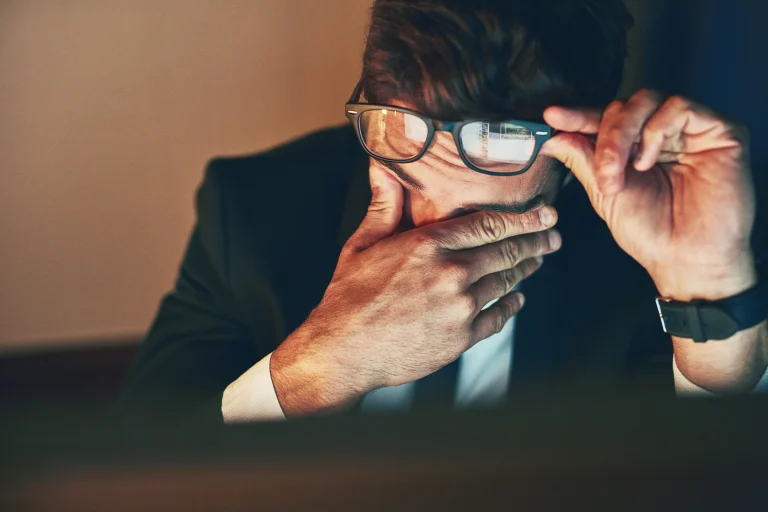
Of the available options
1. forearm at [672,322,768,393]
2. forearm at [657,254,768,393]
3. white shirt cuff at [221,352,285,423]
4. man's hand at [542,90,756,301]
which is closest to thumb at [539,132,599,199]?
man's hand at [542,90,756,301]

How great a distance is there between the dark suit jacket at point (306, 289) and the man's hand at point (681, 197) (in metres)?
0.21

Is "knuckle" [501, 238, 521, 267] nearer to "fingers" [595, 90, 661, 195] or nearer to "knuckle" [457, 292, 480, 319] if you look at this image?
"knuckle" [457, 292, 480, 319]

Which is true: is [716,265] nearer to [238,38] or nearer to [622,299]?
[622,299]

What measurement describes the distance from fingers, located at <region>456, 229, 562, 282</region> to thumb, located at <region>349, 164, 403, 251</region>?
0.46ft

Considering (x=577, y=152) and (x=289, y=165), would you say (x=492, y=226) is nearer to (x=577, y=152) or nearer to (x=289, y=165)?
(x=577, y=152)

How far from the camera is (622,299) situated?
1.19 meters

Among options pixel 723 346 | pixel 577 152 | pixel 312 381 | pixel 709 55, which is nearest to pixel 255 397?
pixel 312 381

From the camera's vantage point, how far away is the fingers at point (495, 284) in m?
0.97

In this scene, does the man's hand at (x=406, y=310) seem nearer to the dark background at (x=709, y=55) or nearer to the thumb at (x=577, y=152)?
the thumb at (x=577, y=152)

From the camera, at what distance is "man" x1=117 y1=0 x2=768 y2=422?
867 mm

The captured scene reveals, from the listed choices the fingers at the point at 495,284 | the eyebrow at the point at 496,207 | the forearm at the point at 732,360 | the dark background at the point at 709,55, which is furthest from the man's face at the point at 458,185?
the dark background at the point at 709,55

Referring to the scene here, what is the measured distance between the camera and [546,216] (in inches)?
39.5

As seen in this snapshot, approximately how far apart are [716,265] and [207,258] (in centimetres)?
A: 97

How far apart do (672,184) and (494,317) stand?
1.11ft
